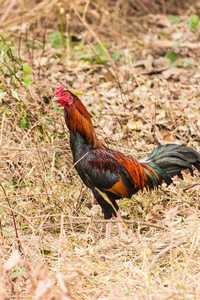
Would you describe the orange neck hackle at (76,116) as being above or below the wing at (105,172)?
above

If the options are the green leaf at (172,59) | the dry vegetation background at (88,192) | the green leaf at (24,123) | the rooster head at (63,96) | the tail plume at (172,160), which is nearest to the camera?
the dry vegetation background at (88,192)

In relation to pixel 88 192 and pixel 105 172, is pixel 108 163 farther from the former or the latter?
pixel 88 192

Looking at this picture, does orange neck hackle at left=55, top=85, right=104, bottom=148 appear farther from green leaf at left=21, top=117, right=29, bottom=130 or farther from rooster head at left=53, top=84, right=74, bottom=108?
green leaf at left=21, top=117, right=29, bottom=130

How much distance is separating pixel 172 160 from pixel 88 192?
3.60 ft

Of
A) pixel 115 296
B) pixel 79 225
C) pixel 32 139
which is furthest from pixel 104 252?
pixel 32 139

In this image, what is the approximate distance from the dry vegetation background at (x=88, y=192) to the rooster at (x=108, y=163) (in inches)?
12.7

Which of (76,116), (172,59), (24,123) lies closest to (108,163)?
(76,116)

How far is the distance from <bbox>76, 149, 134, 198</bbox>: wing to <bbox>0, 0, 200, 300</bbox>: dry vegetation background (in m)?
0.34

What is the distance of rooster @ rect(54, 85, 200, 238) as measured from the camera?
356cm

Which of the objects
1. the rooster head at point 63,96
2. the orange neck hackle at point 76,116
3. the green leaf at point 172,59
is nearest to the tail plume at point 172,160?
the orange neck hackle at point 76,116

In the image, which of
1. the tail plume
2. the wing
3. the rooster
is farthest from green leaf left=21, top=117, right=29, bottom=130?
the tail plume

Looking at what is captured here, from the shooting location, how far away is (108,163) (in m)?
3.61

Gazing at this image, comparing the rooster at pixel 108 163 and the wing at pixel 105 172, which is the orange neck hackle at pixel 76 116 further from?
the wing at pixel 105 172

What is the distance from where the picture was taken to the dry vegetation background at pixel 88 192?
2.91 m
